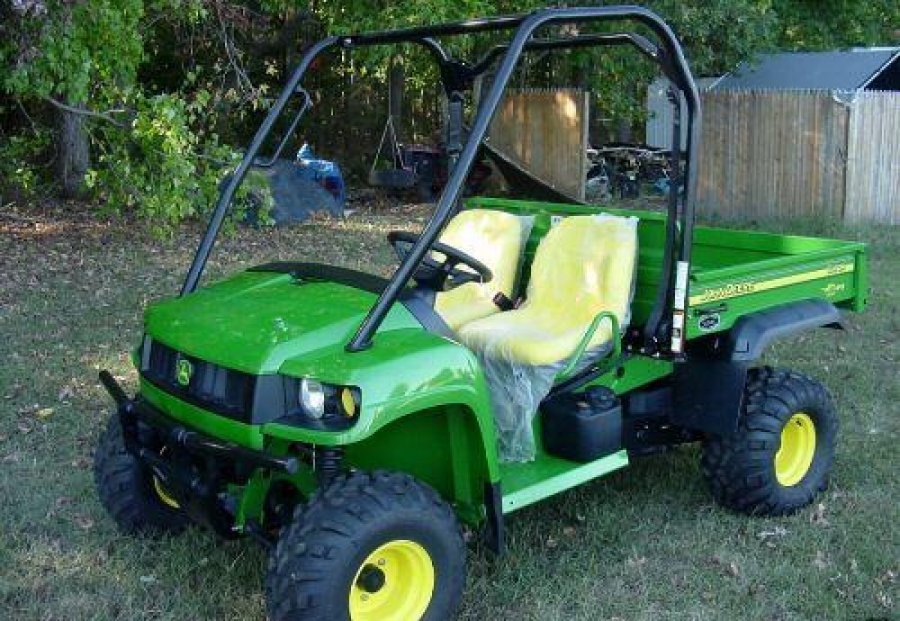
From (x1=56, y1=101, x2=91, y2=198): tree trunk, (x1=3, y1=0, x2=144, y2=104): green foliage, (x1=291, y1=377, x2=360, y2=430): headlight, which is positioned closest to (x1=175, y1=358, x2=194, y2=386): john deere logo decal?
(x1=291, y1=377, x2=360, y2=430): headlight

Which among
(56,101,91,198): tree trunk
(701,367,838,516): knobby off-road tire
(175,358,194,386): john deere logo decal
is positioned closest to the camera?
(175,358,194,386): john deere logo decal

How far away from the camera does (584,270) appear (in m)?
4.51

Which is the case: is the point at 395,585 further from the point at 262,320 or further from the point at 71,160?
the point at 71,160

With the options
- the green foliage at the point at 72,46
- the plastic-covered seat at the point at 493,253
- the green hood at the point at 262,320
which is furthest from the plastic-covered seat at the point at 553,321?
the green foliage at the point at 72,46

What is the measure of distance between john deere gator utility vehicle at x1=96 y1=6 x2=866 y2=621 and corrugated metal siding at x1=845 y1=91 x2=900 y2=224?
856 centimetres

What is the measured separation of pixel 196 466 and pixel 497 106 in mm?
1499

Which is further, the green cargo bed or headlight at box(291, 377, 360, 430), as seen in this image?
the green cargo bed

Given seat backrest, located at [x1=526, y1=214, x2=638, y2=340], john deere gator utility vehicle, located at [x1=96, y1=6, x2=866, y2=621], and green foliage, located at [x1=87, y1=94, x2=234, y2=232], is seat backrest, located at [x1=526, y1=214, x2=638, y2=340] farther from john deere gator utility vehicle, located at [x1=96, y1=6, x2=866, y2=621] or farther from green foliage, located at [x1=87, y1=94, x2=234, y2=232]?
green foliage, located at [x1=87, y1=94, x2=234, y2=232]

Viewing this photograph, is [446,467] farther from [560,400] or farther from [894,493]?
[894,493]

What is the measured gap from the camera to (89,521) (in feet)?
14.4

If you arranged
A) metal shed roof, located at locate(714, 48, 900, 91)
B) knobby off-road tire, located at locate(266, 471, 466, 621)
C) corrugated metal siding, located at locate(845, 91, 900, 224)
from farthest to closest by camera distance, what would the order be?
metal shed roof, located at locate(714, 48, 900, 91), corrugated metal siding, located at locate(845, 91, 900, 224), knobby off-road tire, located at locate(266, 471, 466, 621)

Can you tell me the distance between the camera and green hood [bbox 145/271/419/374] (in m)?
3.37

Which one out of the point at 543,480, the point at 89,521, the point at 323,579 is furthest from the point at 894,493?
the point at 89,521

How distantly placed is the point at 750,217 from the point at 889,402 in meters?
8.09
